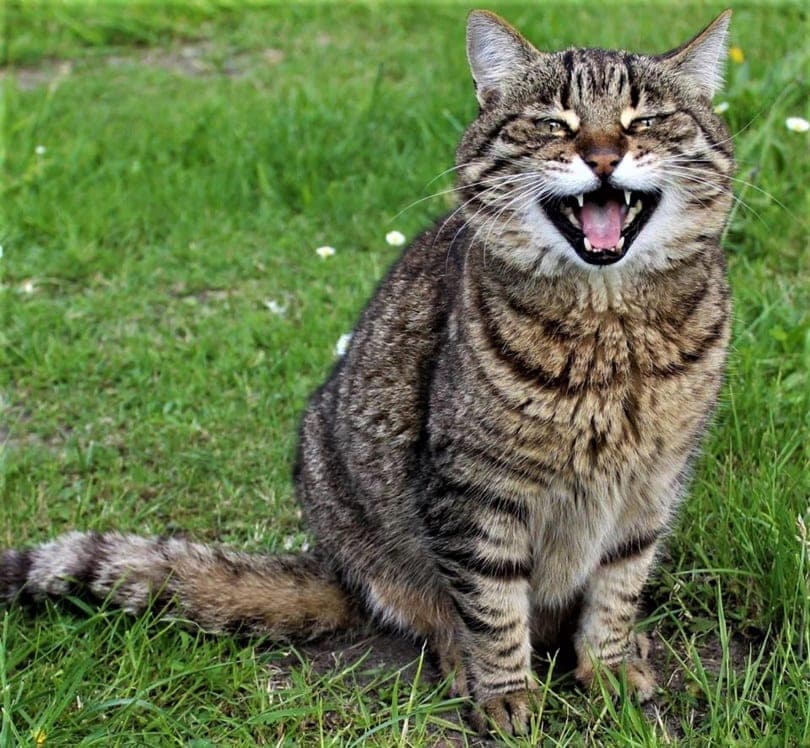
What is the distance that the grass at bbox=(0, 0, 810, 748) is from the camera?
107 inches

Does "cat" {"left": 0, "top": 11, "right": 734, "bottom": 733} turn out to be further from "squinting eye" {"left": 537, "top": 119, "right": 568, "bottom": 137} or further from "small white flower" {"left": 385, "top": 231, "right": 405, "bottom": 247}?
"small white flower" {"left": 385, "top": 231, "right": 405, "bottom": 247}

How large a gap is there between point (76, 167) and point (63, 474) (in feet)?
6.89

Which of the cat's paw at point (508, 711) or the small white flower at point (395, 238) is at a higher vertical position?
the small white flower at point (395, 238)

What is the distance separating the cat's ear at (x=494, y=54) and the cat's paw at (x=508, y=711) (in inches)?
56.4

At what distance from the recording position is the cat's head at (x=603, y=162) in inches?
94.9

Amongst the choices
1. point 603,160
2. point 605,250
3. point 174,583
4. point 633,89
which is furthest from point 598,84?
point 174,583

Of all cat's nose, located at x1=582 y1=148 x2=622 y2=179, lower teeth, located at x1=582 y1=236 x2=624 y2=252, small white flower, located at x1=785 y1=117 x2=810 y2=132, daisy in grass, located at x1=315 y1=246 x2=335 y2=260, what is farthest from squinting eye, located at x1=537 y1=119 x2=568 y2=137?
small white flower, located at x1=785 y1=117 x2=810 y2=132

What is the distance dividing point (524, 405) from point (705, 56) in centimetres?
91

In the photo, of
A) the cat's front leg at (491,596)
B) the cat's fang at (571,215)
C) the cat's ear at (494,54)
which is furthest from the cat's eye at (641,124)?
the cat's front leg at (491,596)

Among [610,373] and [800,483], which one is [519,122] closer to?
[610,373]

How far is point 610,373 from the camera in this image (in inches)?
100

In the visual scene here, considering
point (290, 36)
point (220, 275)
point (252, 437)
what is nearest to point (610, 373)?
point (252, 437)

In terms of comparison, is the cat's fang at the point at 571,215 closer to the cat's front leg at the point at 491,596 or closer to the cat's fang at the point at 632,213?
the cat's fang at the point at 632,213

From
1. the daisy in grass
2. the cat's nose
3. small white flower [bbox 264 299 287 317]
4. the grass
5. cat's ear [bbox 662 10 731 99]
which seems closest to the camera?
the cat's nose
